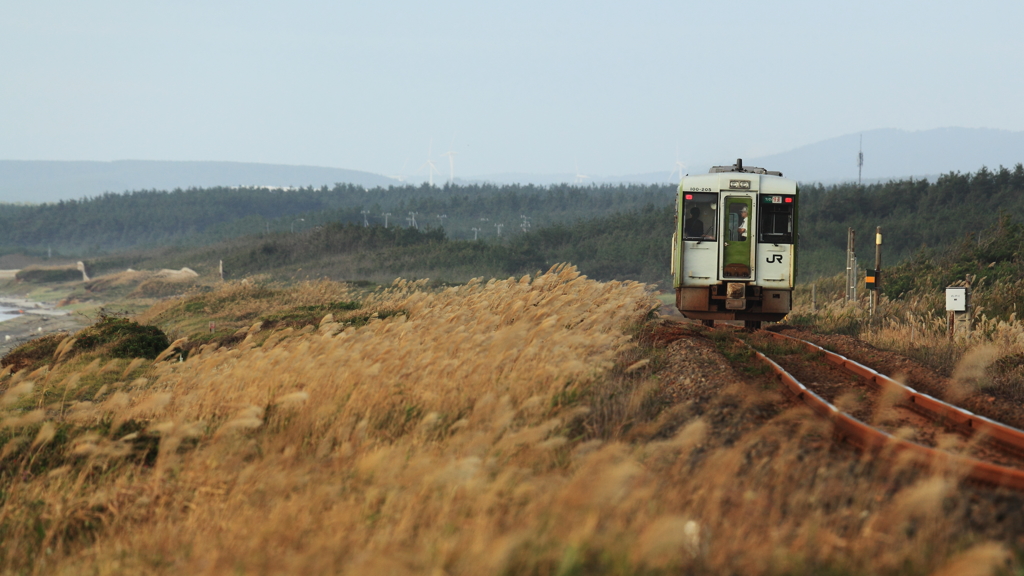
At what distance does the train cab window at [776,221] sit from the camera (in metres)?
17.0

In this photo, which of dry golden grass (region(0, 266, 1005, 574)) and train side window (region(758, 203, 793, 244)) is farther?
train side window (region(758, 203, 793, 244))

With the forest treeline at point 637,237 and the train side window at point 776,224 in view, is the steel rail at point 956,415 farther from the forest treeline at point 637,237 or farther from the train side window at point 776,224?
the forest treeline at point 637,237

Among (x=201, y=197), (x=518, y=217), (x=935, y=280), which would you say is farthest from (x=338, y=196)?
(x=935, y=280)

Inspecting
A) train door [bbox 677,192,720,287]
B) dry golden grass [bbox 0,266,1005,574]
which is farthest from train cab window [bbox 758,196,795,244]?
dry golden grass [bbox 0,266,1005,574]

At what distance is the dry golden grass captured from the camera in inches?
149

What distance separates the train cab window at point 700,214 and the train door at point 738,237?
22 centimetres

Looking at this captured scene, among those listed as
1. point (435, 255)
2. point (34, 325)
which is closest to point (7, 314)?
point (34, 325)

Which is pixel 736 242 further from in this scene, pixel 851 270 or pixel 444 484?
pixel 444 484

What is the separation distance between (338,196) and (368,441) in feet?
581

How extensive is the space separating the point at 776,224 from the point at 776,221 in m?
0.06

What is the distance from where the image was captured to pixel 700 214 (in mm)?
17312

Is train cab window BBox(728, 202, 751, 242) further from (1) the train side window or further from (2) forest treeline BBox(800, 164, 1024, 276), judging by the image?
(2) forest treeline BBox(800, 164, 1024, 276)

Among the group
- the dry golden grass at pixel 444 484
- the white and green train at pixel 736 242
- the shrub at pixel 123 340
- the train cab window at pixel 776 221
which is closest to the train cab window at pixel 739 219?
the white and green train at pixel 736 242

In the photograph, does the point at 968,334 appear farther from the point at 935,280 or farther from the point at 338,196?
the point at 338,196
